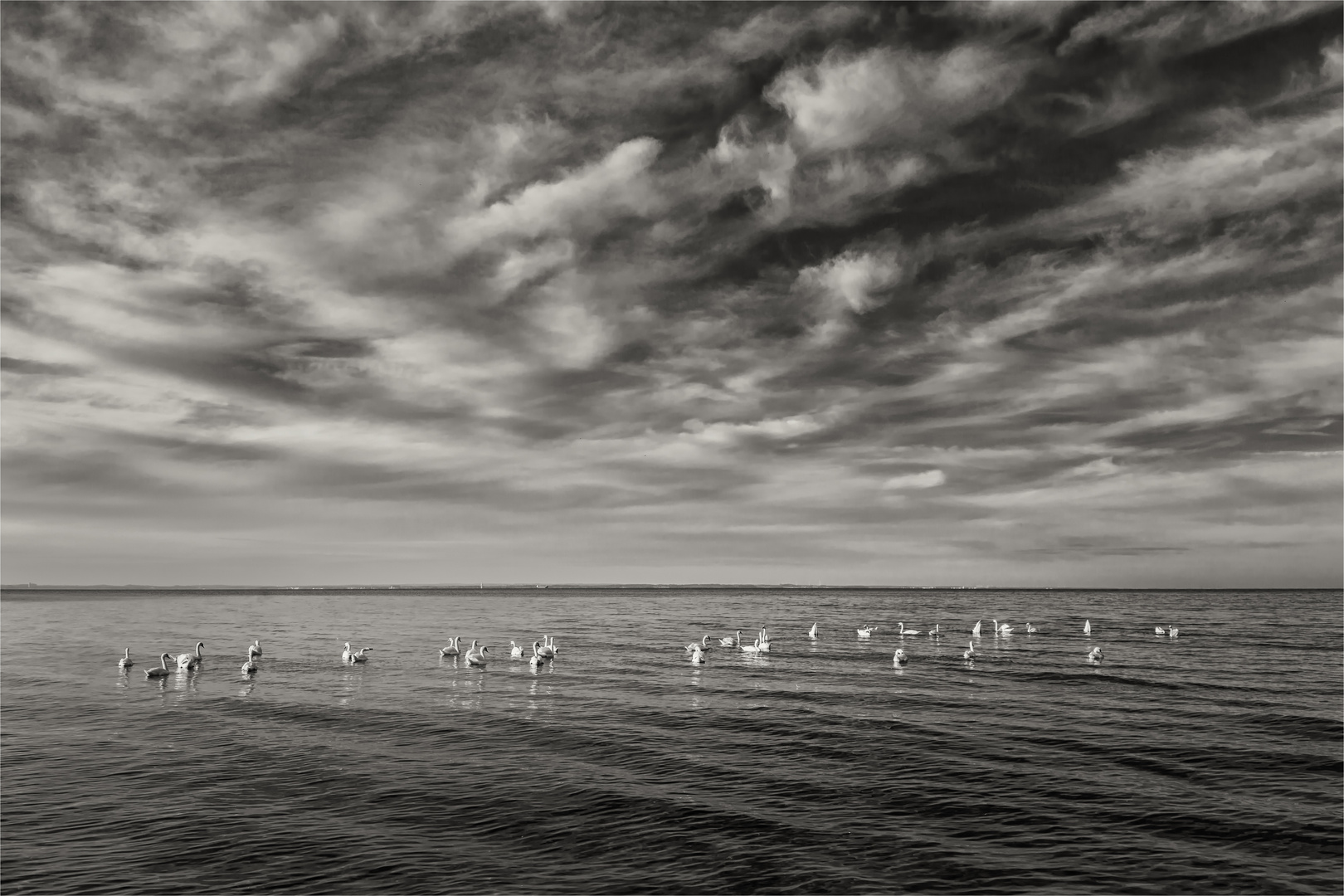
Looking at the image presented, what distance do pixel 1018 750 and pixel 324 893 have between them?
66.6ft

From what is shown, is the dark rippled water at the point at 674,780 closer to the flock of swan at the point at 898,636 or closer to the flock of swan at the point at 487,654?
the flock of swan at the point at 487,654

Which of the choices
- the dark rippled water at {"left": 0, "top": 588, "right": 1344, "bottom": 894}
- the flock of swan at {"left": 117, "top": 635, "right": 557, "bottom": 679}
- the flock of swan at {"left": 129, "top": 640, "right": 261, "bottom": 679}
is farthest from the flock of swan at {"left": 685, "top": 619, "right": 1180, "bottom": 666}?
the flock of swan at {"left": 129, "top": 640, "right": 261, "bottom": 679}

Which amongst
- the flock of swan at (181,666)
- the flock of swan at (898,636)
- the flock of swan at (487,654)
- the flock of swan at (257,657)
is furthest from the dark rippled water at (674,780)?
the flock of swan at (898,636)

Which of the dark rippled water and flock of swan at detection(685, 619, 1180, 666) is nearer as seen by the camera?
the dark rippled water

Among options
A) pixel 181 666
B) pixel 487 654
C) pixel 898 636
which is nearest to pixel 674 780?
pixel 181 666

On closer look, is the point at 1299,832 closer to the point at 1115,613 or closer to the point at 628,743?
the point at 628,743

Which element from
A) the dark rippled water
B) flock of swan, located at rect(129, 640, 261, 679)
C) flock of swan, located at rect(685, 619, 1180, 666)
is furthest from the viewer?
flock of swan, located at rect(685, 619, 1180, 666)

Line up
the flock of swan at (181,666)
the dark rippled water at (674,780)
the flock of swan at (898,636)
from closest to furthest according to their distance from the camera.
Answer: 1. the dark rippled water at (674,780)
2. the flock of swan at (181,666)
3. the flock of swan at (898,636)

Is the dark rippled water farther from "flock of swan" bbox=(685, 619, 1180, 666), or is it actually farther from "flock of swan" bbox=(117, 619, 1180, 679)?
"flock of swan" bbox=(685, 619, 1180, 666)

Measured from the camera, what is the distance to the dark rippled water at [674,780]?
1570 centimetres

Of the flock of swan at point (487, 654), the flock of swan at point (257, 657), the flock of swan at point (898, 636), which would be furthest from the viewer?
the flock of swan at point (898, 636)

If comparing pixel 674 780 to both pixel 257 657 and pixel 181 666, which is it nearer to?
pixel 181 666

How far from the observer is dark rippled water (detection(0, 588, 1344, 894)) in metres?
15.7

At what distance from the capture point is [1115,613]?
10975cm
